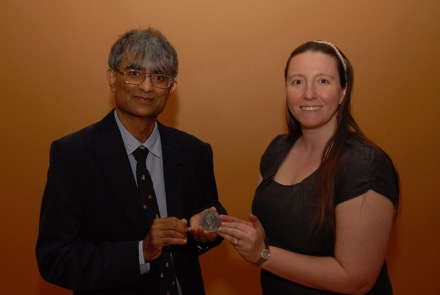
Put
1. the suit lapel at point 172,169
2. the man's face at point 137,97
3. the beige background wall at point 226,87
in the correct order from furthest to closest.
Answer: the beige background wall at point 226,87 → the suit lapel at point 172,169 → the man's face at point 137,97

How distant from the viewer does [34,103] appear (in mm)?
3023

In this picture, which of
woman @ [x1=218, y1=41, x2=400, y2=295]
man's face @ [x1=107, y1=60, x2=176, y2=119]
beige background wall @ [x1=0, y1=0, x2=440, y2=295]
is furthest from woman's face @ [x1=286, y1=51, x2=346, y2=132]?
beige background wall @ [x1=0, y1=0, x2=440, y2=295]

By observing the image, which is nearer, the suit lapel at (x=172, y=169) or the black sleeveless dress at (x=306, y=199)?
the black sleeveless dress at (x=306, y=199)

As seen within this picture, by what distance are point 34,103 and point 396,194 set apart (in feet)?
7.74

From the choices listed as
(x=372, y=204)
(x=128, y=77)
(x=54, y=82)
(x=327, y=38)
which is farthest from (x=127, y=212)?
(x=327, y=38)

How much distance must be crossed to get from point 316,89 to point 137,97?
0.85 meters

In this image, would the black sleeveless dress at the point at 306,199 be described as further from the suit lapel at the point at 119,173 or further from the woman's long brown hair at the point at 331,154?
the suit lapel at the point at 119,173

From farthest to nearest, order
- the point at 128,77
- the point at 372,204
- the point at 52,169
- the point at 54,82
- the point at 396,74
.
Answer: the point at 396,74
the point at 54,82
the point at 128,77
the point at 52,169
the point at 372,204

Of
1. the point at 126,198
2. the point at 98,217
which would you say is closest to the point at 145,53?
the point at 126,198

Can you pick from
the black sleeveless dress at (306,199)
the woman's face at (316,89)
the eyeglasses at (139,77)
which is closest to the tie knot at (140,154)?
the eyeglasses at (139,77)

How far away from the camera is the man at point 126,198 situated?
197 centimetres

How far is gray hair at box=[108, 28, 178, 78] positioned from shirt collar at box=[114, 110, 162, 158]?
0.94 feet

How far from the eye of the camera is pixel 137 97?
214 cm

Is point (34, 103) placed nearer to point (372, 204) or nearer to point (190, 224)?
point (190, 224)
